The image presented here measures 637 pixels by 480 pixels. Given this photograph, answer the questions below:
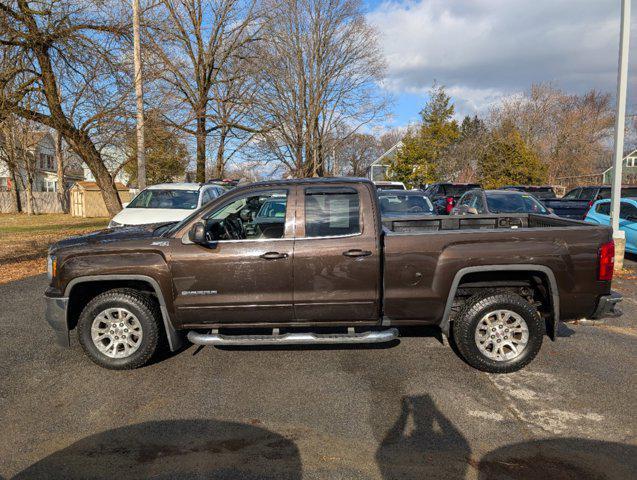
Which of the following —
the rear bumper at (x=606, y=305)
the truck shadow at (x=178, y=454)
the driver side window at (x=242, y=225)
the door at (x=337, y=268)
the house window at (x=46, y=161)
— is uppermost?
the house window at (x=46, y=161)

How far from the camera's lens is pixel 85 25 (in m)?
11.1

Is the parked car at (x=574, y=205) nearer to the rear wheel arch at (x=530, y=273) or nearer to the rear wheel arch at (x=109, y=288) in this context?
the rear wheel arch at (x=530, y=273)

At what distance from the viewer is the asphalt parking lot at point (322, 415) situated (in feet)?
9.98

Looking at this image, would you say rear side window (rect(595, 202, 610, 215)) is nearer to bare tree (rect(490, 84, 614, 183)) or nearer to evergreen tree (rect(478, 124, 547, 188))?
evergreen tree (rect(478, 124, 547, 188))

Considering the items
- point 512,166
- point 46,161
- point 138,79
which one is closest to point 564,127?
point 512,166

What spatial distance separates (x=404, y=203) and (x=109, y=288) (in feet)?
25.2

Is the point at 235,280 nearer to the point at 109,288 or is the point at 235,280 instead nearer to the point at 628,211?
the point at 109,288

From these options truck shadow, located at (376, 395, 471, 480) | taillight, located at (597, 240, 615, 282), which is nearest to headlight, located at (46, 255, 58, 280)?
truck shadow, located at (376, 395, 471, 480)

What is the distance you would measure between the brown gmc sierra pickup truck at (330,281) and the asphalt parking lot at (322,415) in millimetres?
385

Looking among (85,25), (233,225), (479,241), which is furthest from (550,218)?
(85,25)

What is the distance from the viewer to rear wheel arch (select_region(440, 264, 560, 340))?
4305 millimetres

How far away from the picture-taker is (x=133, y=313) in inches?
178

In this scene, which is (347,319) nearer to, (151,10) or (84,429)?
(84,429)

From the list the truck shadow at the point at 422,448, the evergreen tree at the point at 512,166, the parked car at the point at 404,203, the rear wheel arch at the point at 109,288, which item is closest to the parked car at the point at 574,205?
the parked car at the point at 404,203
